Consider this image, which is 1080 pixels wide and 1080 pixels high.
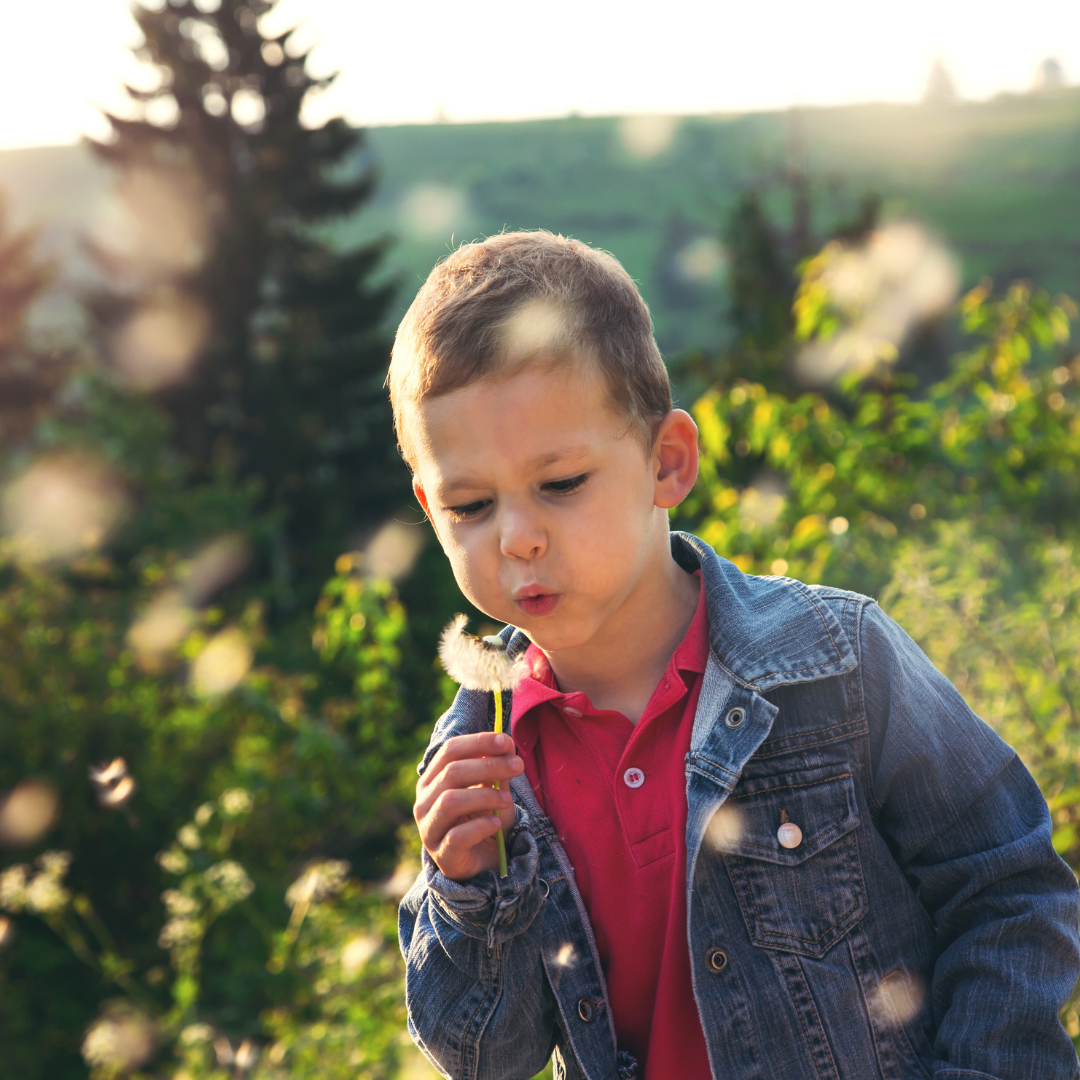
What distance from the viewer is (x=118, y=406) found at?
17359 millimetres

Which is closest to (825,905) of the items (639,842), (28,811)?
(639,842)

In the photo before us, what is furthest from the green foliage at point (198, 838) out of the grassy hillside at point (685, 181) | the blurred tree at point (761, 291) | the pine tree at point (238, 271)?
the grassy hillside at point (685, 181)

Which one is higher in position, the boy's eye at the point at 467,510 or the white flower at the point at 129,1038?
the boy's eye at the point at 467,510

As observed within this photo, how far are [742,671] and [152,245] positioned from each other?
22.9m

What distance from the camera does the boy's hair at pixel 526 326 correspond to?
133cm

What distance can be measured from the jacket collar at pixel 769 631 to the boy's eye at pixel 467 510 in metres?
0.41

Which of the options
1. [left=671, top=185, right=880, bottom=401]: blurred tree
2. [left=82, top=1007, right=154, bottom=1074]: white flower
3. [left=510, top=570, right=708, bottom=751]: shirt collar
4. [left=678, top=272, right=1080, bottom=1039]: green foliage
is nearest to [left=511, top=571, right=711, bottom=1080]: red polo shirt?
[left=510, top=570, right=708, bottom=751]: shirt collar

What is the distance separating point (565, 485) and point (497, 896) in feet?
1.85

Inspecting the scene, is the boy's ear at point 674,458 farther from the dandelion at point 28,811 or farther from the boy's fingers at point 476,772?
the dandelion at point 28,811

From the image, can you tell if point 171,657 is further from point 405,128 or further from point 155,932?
point 405,128

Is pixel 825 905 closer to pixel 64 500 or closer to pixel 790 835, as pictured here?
pixel 790 835

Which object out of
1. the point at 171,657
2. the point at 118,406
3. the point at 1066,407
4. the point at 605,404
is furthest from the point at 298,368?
the point at 605,404

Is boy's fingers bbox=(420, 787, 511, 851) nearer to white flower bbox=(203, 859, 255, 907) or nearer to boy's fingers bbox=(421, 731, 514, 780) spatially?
boy's fingers bbox=(421, 731, 514, 780)

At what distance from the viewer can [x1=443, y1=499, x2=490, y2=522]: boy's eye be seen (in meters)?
1.34
